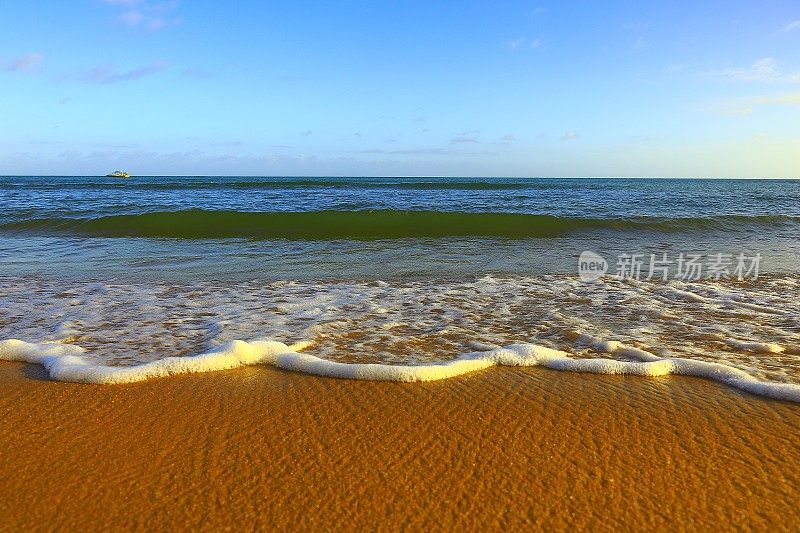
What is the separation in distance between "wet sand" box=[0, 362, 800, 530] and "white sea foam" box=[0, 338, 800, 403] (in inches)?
4.5

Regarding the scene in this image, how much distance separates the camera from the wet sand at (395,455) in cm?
175

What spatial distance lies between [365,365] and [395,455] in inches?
39.3

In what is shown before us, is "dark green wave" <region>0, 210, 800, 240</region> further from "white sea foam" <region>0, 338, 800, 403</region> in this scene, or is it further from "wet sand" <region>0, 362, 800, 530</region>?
"wet sand" <region>0, 362, 800, 530</region>

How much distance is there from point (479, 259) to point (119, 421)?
20.1 feet

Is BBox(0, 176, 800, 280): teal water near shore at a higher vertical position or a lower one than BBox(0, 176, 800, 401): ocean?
lower

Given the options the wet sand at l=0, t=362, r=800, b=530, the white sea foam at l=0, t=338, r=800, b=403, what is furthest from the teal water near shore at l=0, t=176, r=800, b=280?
the wet sand at l=0, t=362, r=800, b=530

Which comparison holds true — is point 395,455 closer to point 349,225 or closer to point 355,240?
point 355,240

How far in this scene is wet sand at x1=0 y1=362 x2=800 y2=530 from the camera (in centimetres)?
175

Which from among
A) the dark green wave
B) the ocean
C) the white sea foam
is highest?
the white sea foam

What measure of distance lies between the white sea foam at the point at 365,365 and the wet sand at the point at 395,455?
0.11 m

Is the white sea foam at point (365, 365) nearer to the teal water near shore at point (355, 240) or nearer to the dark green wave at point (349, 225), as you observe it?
the teal water near shore at point (355, 240)

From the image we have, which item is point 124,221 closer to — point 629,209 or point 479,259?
point 479,259

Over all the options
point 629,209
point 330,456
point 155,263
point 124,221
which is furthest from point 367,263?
point 629,209

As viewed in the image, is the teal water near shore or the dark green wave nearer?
the teal water near shore
